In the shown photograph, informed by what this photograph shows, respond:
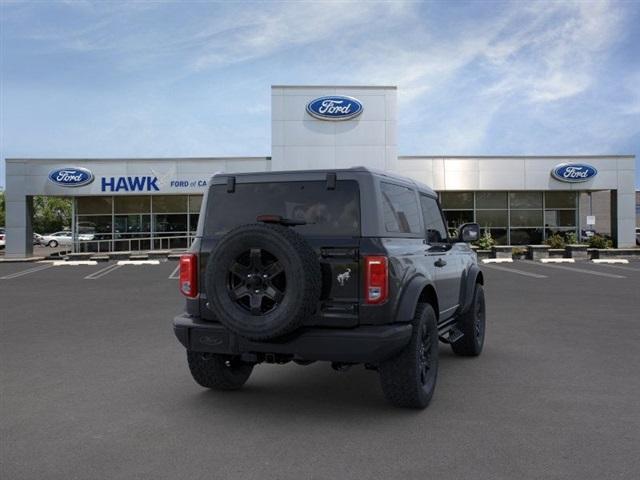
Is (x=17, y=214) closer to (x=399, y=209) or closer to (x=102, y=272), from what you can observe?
(x=102, y=272)

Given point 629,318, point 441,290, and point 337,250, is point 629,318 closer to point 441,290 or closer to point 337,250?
point 441,290

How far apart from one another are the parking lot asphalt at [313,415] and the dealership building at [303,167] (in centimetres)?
2146

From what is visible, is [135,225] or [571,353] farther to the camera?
[135,225]

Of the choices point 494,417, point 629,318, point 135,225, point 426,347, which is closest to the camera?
point 494,417

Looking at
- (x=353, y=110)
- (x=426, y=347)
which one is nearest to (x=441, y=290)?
(x=426, y=347)

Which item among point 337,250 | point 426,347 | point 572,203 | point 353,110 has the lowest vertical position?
point 426,347

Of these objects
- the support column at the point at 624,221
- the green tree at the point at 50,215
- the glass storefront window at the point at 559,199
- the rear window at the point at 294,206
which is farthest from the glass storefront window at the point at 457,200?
the green tree at the point at 50,215

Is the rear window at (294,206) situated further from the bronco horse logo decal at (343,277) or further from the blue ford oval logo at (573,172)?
the blue ford oval logo at (573,172)

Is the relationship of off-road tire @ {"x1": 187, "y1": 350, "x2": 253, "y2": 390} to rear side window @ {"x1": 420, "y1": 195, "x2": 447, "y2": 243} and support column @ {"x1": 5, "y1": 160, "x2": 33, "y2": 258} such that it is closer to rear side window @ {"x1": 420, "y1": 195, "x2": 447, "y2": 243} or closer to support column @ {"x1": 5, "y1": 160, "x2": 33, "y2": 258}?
rear side window @ {"x1": 420, "y1": 195, "x2": 447, "y2": 243}

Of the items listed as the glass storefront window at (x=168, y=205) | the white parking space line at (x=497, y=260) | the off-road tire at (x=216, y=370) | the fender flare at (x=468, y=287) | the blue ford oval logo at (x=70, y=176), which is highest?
the blue ford oval logo at (x=70, y=176)

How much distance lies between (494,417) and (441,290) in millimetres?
1390

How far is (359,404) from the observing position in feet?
17.1

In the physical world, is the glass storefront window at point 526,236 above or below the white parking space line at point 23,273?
above

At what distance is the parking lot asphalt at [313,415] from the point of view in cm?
384
